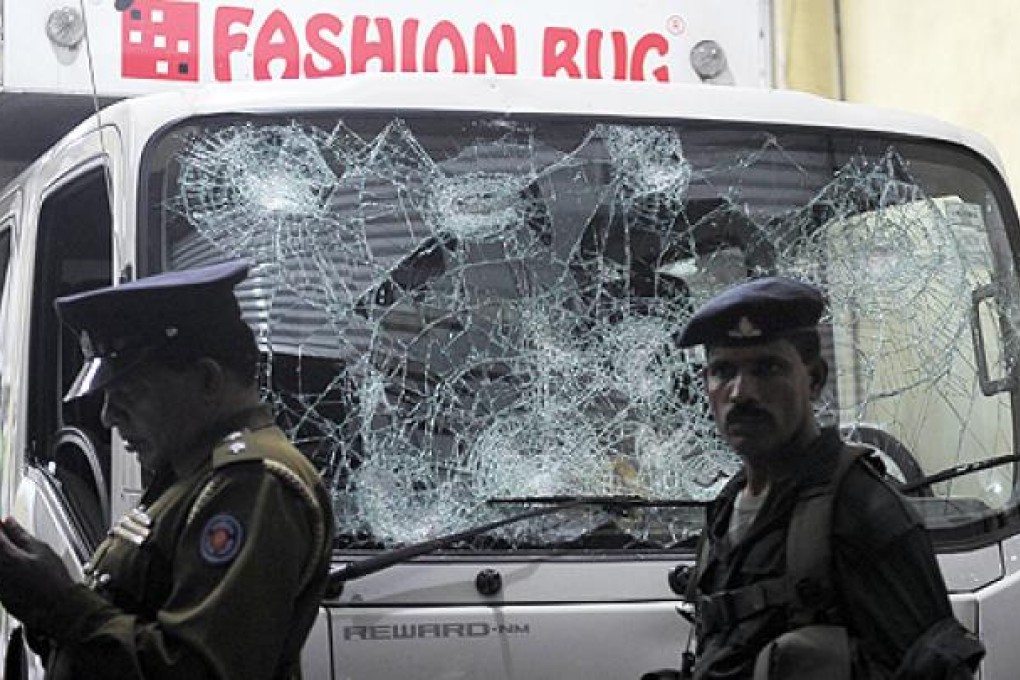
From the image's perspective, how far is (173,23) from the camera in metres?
5.64

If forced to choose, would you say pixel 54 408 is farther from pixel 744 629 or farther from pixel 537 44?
pixel 744 629

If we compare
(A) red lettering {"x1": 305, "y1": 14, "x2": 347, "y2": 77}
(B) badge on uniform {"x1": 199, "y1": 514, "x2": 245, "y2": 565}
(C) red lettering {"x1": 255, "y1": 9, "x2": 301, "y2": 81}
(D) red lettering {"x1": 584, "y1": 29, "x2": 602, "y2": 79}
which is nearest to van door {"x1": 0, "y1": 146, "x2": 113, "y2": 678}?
(C) red lettering {"x1": 255, "y1": 9, "x2": 301, "y2": 81}

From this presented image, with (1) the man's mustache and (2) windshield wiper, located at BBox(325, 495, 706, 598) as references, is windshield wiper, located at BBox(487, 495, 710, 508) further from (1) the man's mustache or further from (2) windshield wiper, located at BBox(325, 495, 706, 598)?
(1) the man's mustache

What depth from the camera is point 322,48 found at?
5.80 m

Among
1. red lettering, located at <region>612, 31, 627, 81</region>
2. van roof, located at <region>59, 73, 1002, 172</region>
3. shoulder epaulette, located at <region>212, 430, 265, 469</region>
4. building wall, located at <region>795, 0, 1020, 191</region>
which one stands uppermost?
building wall, located at <region>795, 0, 1020, 191</region>

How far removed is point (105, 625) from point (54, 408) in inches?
83.9

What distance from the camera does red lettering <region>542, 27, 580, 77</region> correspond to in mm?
5910

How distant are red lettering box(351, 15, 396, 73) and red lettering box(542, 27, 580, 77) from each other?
17.9 inches

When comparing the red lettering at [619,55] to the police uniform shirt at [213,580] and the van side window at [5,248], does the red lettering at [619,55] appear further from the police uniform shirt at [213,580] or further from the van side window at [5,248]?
the police uniform shirt at [213,580]

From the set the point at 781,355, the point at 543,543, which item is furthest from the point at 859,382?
the point at 781,355

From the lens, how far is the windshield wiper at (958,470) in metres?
4.45

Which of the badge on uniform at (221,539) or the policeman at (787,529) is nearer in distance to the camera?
the badge on uniform at (221,539)

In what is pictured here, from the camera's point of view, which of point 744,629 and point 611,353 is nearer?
point 744,629

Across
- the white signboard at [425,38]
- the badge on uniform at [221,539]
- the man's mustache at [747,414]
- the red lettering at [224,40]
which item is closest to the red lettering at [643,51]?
the white signboard at [425,38]
